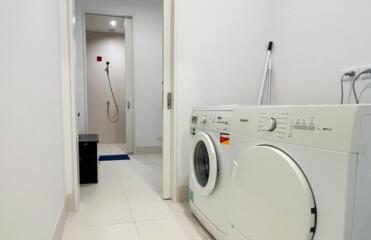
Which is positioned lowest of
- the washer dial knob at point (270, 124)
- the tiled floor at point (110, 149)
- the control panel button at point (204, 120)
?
the tiled floor at point (110, 149)

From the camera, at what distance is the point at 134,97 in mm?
4027

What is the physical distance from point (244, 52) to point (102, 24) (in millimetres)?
3396

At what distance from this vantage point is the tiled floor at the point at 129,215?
5.18 feet

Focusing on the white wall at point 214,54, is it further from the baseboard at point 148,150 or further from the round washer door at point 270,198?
the baseboard at point 148,150

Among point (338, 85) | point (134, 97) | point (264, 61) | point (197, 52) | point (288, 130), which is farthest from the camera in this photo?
point (134, 97)

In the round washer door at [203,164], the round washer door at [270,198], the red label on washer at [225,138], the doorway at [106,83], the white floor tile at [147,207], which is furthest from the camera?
the doorway at [106,83]

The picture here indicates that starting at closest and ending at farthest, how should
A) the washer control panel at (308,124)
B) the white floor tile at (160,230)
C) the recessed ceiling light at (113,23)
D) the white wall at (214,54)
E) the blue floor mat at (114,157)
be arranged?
1. the washer control panel at (308,124)
2. the white floor tile at (160,230)
3. the white wall at (214,54)
4. the blue floor mat at (114,157)
5. the recessed ceiling light at (113,23)

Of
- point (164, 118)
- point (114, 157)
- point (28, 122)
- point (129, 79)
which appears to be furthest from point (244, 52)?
point (114, 157)

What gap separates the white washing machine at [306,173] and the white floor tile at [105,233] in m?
0.77

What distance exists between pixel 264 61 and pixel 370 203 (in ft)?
5.78

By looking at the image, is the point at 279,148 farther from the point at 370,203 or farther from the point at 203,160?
the point at 203,160

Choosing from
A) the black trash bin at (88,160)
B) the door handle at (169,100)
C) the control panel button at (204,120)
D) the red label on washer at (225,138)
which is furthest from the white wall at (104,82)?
the red label on washer at (225,138)

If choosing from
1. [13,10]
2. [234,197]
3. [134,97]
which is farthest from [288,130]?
[134,97]

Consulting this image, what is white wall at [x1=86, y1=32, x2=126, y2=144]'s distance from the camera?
5047 millimetres
